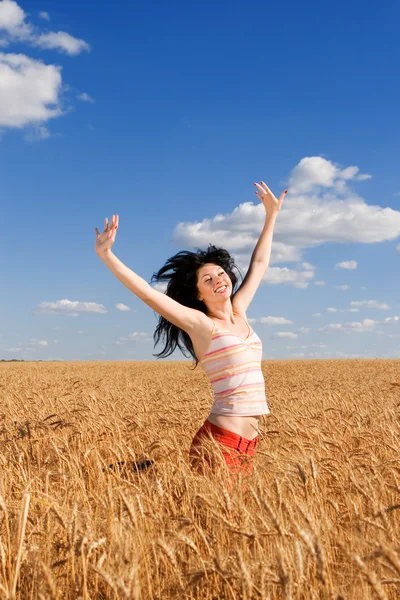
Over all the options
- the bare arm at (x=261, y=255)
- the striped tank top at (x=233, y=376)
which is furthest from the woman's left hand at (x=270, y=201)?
the striped tank top at (x=233, y=376)

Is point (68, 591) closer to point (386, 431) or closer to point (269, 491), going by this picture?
point (269, 491)

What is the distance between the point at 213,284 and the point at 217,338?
47 cm

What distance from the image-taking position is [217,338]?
4.07 m

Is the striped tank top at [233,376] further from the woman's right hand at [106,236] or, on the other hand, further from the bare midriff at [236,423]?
the woman's right hand at [106,236]

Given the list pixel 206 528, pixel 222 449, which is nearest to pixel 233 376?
pixel 222 449

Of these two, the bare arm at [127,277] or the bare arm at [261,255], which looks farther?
the bare arm at [261,255]

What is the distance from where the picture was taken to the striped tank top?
3.95 meters

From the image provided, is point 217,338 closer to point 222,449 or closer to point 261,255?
point 222,449

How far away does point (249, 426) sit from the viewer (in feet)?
13.0

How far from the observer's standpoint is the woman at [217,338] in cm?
382

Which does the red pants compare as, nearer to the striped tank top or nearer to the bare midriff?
the bare midriff

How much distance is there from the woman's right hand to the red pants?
1380 millimetres

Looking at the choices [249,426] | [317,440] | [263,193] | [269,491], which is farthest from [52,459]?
[263,193]

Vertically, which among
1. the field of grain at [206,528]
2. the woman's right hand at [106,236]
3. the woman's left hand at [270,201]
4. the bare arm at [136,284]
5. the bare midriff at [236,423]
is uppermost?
the woman's left hand at [270,201]
